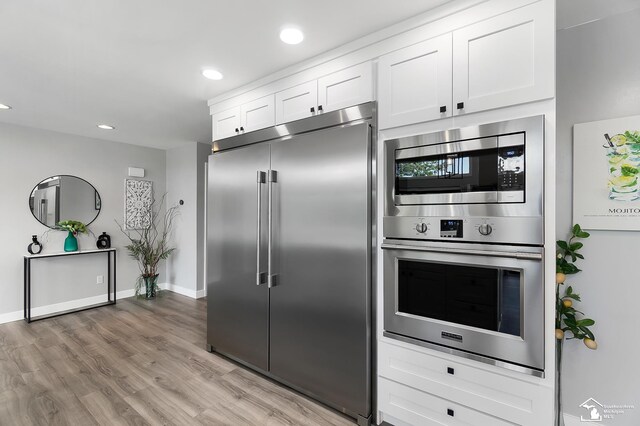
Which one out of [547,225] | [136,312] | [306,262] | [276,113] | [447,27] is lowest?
[136,312]

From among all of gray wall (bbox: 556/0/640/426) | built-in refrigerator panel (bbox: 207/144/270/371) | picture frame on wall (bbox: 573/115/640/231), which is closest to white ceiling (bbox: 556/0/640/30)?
gray wall (bbox: 556/0/640/426)

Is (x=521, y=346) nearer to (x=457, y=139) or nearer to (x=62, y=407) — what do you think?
(x=457, y=139)

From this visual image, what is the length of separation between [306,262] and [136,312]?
11.2 feet

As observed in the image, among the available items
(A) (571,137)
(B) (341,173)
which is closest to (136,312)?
(B) (341,173)

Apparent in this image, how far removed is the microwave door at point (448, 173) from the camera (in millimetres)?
1554

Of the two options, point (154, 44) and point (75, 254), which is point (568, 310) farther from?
point (75, 254)

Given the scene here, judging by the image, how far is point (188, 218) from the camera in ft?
16.5

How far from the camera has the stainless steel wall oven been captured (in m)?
1.44

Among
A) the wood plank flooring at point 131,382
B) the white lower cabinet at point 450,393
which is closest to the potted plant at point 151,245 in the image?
the wood plank flooring at point 131,382

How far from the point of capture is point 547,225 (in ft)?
4.66

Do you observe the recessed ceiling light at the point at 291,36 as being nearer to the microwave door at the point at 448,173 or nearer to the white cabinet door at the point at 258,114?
the white cabinet door at the point at 258,114

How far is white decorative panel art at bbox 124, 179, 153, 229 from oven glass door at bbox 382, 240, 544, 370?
15.3 feet

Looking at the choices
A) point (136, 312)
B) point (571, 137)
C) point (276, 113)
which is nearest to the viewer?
point (571, 137)

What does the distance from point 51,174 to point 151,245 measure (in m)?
1.72
